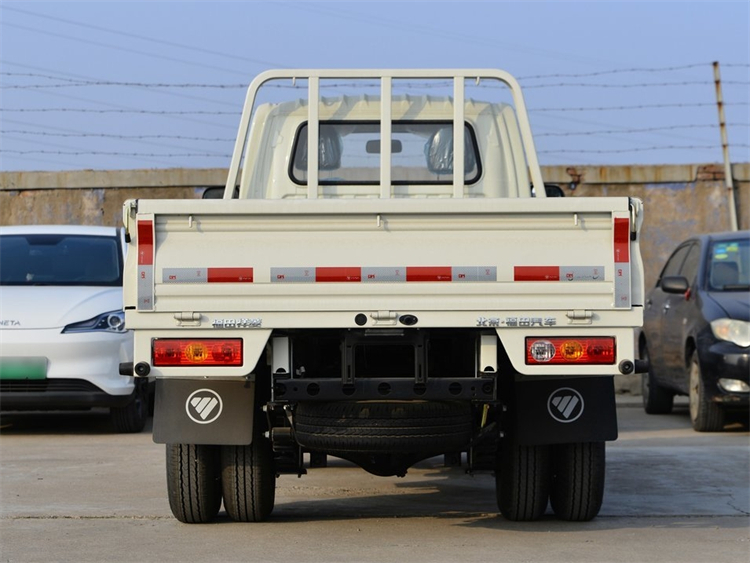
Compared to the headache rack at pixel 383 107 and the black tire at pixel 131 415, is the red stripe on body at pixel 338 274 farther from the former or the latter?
the black tire at pixel 131 415

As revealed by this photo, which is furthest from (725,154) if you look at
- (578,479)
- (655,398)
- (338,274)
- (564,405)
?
(338,274)

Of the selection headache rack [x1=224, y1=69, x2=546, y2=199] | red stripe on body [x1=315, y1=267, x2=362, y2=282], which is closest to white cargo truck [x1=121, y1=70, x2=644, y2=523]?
red stripe on body [x1=315, y1=267, x2=362, y2=282]

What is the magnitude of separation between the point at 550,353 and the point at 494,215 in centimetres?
66

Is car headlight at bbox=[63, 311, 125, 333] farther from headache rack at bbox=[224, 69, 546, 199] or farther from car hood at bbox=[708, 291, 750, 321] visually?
car hood at bbox=[708, 291, 750, 321]

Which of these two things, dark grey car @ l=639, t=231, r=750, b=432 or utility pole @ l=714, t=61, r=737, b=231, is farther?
utility pole @ l=714, t=61, r=737, b=231

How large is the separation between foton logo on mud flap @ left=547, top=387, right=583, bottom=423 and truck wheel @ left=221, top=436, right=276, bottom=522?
1398 millimetres

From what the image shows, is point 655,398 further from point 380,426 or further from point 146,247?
point 146,247

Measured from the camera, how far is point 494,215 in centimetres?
611

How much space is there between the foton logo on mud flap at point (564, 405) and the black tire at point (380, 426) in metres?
0.56

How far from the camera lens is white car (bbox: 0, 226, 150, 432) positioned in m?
10.9

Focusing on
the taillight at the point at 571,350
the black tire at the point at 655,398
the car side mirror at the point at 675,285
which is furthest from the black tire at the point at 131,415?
the taillight at the point at 571,350

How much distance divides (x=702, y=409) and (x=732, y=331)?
0.73 meters

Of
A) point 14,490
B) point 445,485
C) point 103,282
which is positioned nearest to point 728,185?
point 103,282

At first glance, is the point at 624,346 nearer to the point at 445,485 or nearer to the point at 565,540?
the point at 565,540
